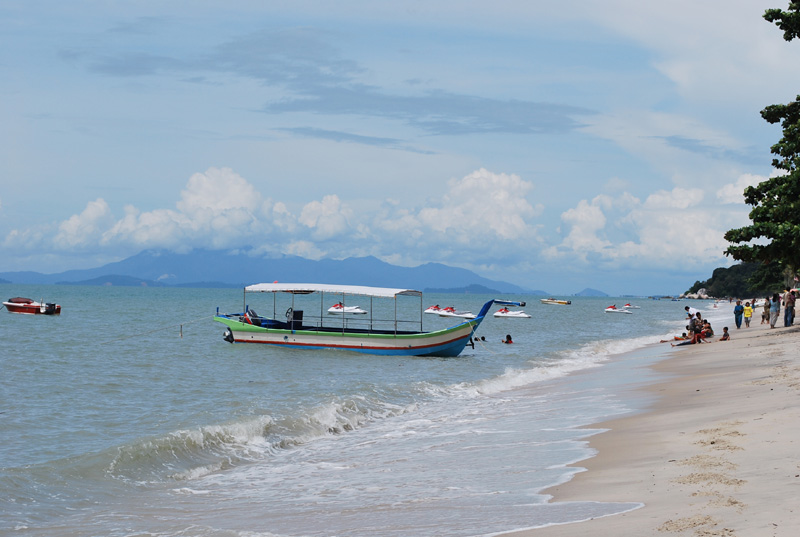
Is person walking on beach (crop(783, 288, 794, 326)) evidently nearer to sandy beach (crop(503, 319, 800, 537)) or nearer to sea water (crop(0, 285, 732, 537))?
sea water (crop(0, 285, 732, 537))

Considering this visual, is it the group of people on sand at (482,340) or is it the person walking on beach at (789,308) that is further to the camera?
the group of people on sand at (482,340)

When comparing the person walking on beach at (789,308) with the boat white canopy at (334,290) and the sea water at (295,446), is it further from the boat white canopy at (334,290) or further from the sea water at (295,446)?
the boat white canopy at (334,290)

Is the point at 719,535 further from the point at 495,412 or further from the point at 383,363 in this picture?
the point at 383,363

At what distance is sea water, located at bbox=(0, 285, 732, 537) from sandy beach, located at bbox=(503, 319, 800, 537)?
452mm

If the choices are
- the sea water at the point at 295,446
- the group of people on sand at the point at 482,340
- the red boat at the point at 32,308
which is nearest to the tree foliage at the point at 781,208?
the sea water at the point at 295,446

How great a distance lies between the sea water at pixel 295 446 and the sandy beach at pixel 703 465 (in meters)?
0.45

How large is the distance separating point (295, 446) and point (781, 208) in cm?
1924

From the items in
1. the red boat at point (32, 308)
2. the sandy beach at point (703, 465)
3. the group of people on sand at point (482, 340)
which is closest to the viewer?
the sandy beach at point (703, 465)

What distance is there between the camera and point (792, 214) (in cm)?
2517

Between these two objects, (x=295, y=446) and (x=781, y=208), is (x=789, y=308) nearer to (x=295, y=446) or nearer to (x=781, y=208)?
(x=781, y=208)

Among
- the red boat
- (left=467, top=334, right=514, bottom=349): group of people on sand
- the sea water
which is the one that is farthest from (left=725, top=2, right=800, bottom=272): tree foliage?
the red boat

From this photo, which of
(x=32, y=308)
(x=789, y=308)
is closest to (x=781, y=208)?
(x=789, y=308)

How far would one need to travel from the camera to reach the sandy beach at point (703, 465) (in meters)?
6.28

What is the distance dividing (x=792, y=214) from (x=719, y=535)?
22.5 meters
